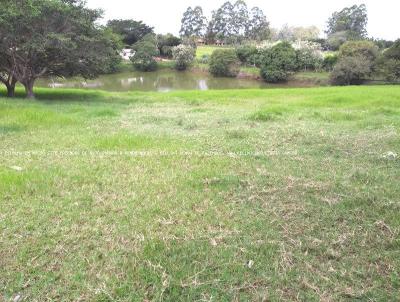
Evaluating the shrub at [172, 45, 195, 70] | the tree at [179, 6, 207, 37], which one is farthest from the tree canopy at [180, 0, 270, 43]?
the shrub at [172, 45, 195, 70]

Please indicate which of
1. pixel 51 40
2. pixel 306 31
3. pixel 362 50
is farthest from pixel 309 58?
pixel 306 31

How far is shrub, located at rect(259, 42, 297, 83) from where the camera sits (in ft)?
140

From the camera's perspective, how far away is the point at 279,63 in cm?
4300

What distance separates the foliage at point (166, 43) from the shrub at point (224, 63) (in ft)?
61.1

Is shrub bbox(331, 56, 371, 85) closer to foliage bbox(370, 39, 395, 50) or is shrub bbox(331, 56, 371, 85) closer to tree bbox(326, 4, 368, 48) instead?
foliage bbox(370, 39, 395, 50)

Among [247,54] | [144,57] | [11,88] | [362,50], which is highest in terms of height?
[247,54]

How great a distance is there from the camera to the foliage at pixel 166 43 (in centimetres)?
6444

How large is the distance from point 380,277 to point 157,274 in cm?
176

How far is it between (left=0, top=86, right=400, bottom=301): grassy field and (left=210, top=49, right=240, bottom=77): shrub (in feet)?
140

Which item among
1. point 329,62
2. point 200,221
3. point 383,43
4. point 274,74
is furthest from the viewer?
point 383,43

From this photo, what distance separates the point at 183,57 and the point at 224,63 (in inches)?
354

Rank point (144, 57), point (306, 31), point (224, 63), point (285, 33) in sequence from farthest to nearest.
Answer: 1. point (285, 33)
2. point (306, 31)
3. point (144, 57)
4. point (224, 63)

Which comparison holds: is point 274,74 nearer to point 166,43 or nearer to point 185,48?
point 185,48

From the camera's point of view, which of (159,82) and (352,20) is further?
(352,20)
